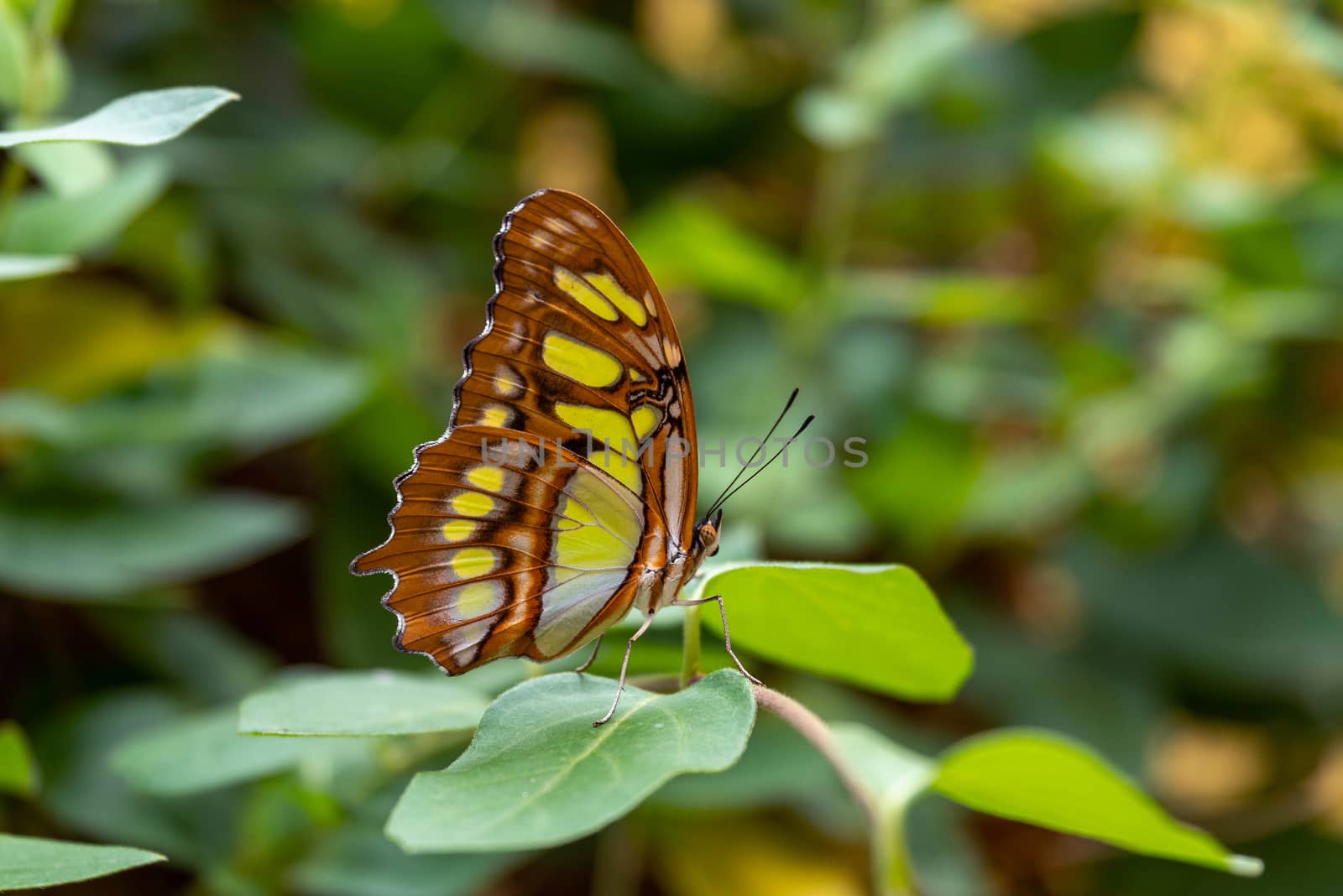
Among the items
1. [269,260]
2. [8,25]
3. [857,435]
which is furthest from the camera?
[857,435]

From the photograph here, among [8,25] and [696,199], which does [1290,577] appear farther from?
[8,25]

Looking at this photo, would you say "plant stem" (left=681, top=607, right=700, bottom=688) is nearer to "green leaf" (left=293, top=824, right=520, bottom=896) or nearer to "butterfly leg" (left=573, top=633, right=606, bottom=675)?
"butterfly leg" (left=573, top=633, right=606, bottom=675)

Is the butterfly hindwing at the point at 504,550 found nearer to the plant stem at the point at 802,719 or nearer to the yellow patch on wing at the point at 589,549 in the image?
the yellow patch on wing at the point at 589,549

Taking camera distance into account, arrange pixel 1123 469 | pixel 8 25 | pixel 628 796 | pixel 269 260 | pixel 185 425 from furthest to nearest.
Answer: pixel 1123 469 < pixel 269 260 < pixel 185 425 < pixel 8 25 < pixel 628 796

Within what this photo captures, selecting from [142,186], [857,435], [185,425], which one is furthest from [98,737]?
[857,435]

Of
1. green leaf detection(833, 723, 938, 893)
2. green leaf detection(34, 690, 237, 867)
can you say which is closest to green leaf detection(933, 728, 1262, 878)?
green leaf detection(833, 723, 938, 893)

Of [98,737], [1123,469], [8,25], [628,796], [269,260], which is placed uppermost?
[8,25]

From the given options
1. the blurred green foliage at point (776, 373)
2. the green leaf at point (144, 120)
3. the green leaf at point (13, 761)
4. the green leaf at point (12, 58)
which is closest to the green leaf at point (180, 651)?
the blurred green foliage at point (776, 373)
